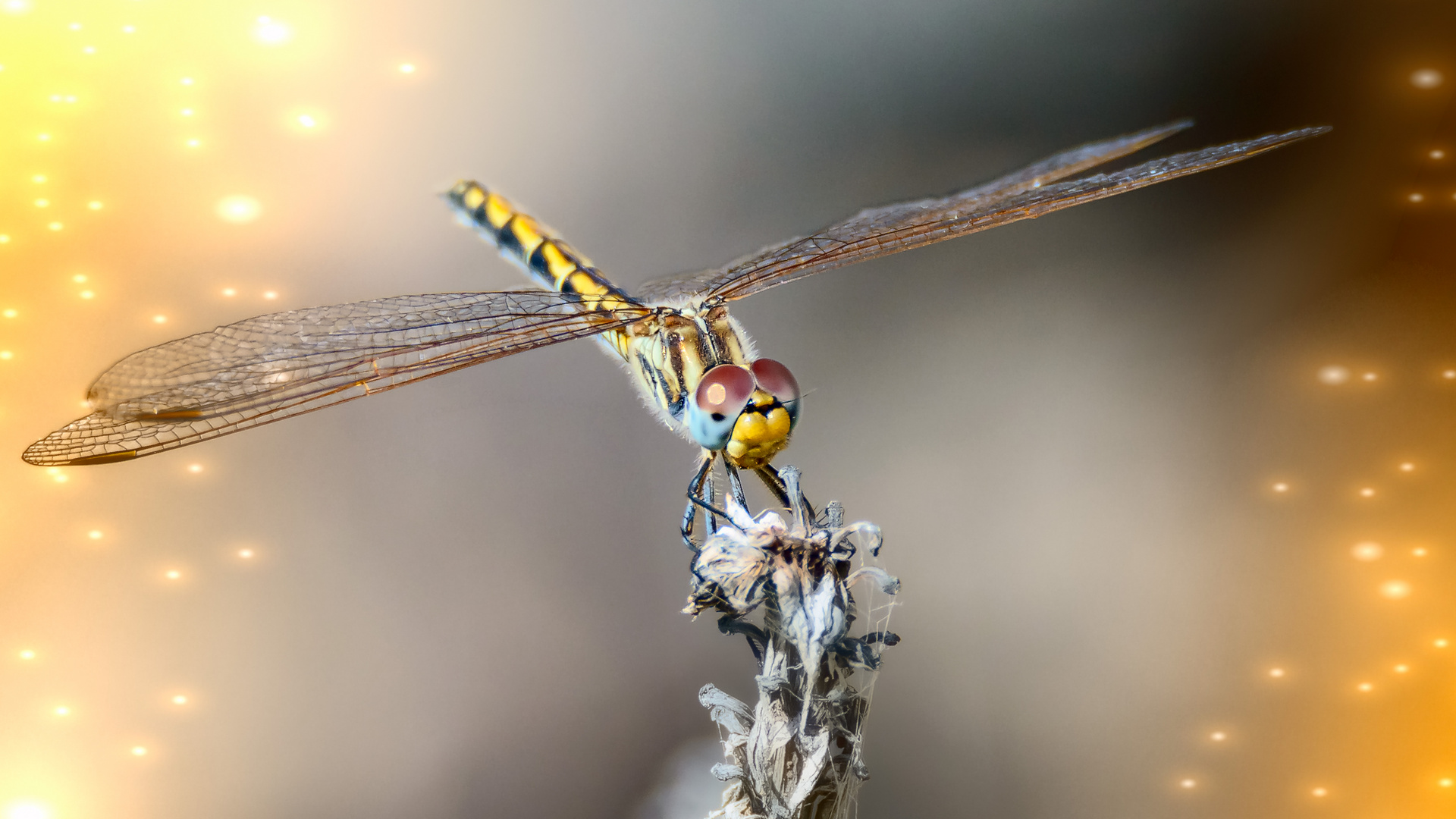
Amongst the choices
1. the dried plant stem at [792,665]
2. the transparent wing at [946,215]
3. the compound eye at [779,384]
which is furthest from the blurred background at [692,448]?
the dried plant stem at [792,665]

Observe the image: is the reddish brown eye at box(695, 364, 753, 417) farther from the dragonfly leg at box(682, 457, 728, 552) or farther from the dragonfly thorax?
the dragonfly leg at box(682, 457, 728, 552)

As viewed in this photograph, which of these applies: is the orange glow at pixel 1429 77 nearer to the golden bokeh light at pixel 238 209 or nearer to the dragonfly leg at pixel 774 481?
the dragonfly leg at pixel 774 481

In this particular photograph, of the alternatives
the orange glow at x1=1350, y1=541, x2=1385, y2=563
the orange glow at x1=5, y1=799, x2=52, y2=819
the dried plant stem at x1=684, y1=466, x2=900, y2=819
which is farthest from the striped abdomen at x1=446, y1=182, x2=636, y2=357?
the orange glow at x1=1350, y1=541, x2=1385, y2=563

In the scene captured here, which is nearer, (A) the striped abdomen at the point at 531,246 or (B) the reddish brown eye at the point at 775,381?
(B) the reddish brown eye at the point at 775,381

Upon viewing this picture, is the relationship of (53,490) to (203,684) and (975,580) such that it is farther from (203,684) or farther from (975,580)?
(975,580)

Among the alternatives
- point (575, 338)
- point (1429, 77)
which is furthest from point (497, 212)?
point (1429, 77)

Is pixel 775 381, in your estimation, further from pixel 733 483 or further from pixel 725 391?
pixel 733 483

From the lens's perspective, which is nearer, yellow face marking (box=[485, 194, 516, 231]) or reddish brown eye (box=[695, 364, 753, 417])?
reddish brown eye (box=[695, 364, 753, 417])
